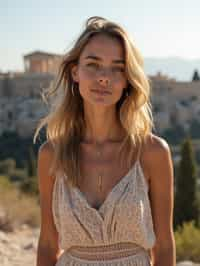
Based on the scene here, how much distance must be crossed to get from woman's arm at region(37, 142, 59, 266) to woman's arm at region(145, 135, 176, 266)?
0.26 m

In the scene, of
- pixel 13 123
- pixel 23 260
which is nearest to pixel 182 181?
pixel 23 260

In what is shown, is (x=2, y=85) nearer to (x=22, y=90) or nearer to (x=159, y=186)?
(x=22, y=90)

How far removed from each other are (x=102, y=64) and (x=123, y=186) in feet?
0.95

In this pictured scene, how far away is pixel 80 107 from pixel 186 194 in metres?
6.81

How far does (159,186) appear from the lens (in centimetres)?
114

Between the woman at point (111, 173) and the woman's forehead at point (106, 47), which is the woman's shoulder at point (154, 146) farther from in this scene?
the woman's forehead at point (106, 47)

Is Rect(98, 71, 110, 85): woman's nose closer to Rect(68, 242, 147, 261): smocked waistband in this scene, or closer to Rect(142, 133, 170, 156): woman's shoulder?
Rect(142, 133, 170, 156): woman's shoulder

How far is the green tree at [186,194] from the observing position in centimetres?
773

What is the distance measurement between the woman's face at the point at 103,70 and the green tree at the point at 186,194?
262 inches

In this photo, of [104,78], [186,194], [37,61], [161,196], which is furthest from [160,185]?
[37,61]

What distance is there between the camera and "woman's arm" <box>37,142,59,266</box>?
1230 millimetres

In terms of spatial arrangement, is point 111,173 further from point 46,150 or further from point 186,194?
point 186,194

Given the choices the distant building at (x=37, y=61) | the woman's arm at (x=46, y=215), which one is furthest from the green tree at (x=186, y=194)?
the distant building at (x=37, y=61)

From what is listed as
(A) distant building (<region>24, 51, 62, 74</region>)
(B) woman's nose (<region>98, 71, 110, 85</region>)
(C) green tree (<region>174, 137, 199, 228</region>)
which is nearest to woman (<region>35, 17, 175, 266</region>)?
(B) woman's nose (<region>98, 71, 110, 85</region>)
